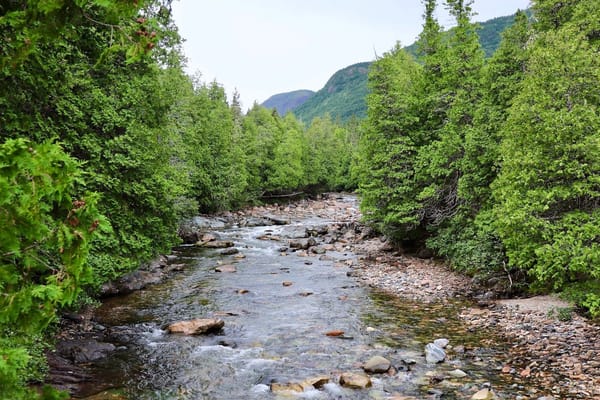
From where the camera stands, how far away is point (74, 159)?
4305 millimetres

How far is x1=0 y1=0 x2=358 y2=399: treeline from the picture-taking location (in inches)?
138

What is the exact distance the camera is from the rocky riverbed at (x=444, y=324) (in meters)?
9.49

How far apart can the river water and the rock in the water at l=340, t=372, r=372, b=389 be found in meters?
0.18

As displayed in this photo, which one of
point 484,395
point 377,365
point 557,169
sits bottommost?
point 484,395

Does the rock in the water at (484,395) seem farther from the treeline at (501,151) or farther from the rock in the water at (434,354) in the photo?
the treeline at (501,151)

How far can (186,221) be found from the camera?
98.4ft

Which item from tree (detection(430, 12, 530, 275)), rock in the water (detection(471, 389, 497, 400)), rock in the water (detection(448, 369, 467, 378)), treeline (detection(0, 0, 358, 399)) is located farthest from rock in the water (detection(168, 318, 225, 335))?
tree (detection(430, 12, 530, 275))

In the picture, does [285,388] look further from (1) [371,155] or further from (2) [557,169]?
(1) [371,155]

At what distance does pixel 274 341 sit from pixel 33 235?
10.3m

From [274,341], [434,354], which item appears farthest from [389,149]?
[434,354]

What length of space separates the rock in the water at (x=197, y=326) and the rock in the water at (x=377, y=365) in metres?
5.16

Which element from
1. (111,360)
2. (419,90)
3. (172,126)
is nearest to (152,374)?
(111,360)

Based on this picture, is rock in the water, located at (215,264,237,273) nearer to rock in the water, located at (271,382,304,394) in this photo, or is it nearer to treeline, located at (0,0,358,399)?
treeline, located at (0,0,358,399)

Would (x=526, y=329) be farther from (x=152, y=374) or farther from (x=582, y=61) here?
(x=152, y=374)
